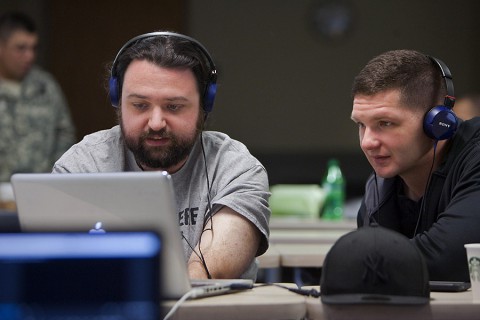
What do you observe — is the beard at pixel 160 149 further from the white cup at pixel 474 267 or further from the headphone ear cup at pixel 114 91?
the white cup at pixel 474 267

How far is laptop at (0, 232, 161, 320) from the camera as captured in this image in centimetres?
81

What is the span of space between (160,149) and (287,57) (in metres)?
5.50

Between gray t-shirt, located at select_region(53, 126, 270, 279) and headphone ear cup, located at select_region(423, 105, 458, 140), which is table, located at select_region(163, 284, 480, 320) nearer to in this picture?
gray t-shirt, located at select_region(53, 126, 270, 279)

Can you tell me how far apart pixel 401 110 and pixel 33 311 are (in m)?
1.40

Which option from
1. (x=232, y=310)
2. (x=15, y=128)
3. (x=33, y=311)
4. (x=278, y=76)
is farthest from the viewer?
(x=278, y=76)

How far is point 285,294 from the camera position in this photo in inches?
59.3

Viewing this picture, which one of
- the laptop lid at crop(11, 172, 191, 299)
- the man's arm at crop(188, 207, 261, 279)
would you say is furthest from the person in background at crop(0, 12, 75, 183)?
the laptop lid at crop(11, 172, 191, 299)

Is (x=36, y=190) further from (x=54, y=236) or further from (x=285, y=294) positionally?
(x=54, y=236)

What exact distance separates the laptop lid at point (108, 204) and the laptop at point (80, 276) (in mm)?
540

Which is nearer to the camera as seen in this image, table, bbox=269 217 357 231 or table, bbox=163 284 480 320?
table, bbox=163 284 480 320

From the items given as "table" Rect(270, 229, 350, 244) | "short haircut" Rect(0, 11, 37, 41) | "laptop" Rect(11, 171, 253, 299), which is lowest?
"table" Rect(270, 229, 350, 244)

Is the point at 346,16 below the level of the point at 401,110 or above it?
above

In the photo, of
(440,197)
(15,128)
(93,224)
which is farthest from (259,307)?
(15,128)

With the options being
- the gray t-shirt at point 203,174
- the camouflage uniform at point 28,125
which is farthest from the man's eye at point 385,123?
the camouflage uniform at point 28,125
